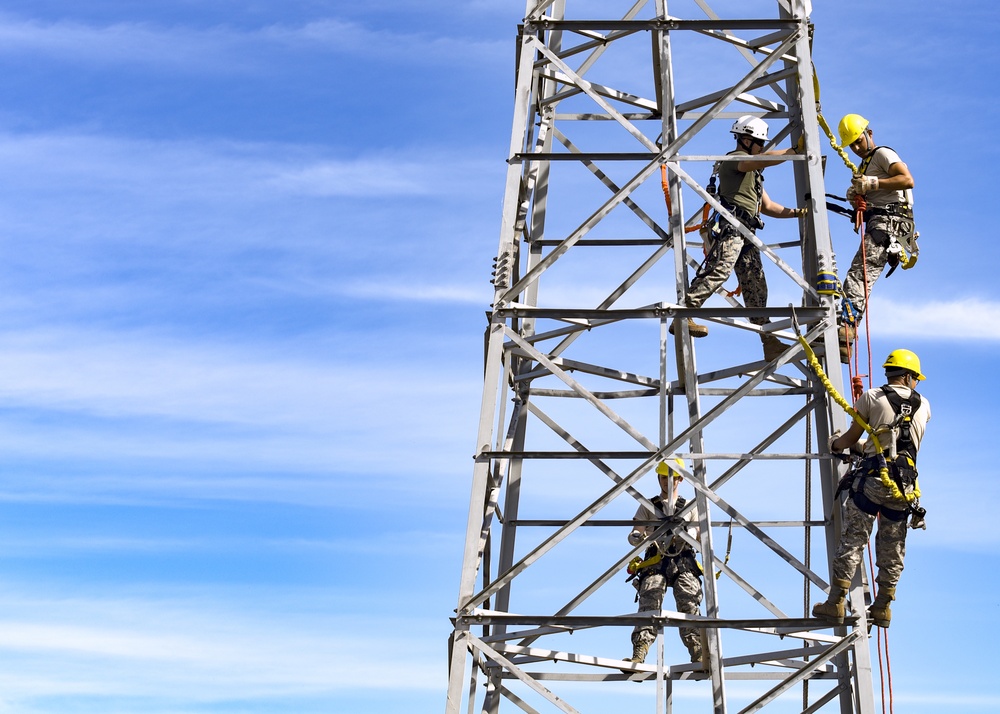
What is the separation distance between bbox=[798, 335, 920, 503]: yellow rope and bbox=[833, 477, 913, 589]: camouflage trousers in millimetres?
225

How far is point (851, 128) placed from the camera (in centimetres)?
1748

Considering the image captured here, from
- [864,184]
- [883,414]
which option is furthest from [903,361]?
[864,184]

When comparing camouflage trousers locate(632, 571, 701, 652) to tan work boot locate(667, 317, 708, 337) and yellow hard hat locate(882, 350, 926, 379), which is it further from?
yellow hard hat locate(882, 350, 926, 379)

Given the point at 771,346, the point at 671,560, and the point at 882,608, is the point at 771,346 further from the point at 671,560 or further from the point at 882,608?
the point at 882,608

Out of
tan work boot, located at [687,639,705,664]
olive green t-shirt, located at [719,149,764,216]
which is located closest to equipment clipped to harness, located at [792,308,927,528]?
olive green t-shirt, located at [719,149,764,216]

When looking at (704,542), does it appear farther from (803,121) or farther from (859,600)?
(803,121)

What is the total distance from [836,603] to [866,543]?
71 centimetres

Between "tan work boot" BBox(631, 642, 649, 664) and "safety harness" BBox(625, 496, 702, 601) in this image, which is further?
"safety harness" BBox(625, 496, 702, 601)

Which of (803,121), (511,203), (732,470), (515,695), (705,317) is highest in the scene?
(803,121)

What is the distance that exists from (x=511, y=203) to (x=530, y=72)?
165 centimetres

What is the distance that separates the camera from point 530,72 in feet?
53.1

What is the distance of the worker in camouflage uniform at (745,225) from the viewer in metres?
16.2

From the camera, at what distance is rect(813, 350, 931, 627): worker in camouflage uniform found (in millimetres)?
14258

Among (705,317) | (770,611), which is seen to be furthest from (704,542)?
(705,317)
